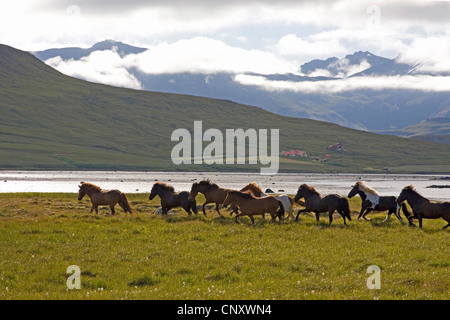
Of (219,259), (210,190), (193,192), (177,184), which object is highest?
(210,190)

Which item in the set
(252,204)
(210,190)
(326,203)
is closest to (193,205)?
(210,190)

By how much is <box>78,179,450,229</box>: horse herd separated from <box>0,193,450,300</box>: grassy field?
3.24ft

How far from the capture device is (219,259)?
18234 millimetres

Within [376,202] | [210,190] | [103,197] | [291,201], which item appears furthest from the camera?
[103,197]

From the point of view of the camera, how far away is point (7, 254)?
1872cm

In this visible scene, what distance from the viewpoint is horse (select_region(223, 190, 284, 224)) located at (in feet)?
90.0

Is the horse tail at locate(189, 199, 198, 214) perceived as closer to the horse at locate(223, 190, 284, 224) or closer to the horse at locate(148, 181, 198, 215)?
the horse at locate(148, 181, 198, 215)

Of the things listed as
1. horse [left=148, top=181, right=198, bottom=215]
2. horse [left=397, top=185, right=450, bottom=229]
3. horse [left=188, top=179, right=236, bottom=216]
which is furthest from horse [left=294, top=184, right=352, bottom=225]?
horse [left=148, top=181, right=198, bottom=215]

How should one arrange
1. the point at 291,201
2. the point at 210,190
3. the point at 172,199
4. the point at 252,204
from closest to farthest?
the point at 252,204
the point at 291,201
the point at 210,190
the point at 172,199

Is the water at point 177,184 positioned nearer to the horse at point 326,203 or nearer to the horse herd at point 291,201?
the horse herd at point 291,201

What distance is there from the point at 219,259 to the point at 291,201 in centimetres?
1277

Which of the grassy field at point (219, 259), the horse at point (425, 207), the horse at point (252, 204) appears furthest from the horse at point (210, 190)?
the horse at point (425, 207)

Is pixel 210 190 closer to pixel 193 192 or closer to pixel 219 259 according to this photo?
pixel 193 192
